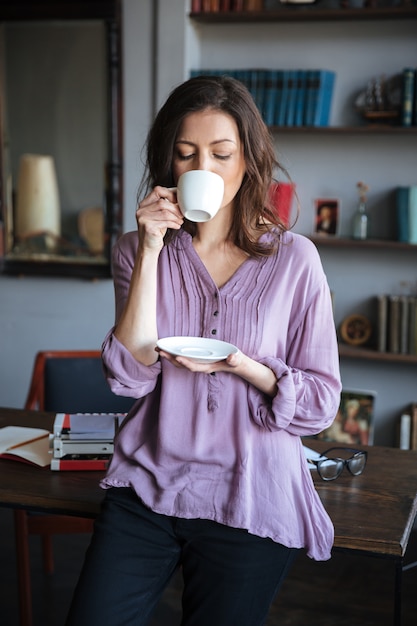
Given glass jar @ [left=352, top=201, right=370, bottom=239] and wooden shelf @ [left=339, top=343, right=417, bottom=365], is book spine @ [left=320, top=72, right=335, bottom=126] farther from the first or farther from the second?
wooden shelf @ [left=339, top=343, right=417, bottom=365]

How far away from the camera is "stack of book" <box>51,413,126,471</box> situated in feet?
5.97

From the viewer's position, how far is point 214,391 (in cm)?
154

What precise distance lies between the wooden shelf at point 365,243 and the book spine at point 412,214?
0.05 metres

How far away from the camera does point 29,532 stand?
253cm

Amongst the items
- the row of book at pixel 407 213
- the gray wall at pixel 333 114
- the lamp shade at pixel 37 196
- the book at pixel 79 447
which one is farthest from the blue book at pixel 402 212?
the book at pixel 79 447

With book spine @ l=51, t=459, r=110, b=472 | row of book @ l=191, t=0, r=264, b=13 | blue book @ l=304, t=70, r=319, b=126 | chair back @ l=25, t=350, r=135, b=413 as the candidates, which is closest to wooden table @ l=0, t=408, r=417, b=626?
book spine @ l=51, t=459, r=110, b=472

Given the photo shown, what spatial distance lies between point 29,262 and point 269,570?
8.85ft

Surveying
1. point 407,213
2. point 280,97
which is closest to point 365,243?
point 407,213

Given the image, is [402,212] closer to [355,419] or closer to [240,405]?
[355,419]

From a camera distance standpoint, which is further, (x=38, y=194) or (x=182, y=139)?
(x=38, y=194)

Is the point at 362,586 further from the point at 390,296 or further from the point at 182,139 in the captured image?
the point at 182,139

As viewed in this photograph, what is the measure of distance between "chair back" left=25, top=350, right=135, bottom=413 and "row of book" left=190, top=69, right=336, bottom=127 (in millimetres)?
1503

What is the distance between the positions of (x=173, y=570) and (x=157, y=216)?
0.72 metres

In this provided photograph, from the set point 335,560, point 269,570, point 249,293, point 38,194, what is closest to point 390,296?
point 335,560
